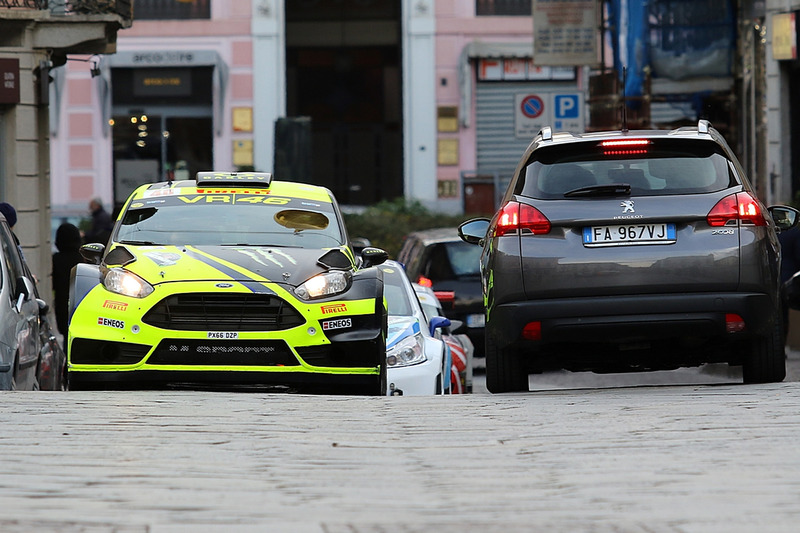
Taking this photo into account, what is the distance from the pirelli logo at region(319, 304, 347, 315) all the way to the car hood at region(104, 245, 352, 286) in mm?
231

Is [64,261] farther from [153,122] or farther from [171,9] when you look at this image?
[171,9]

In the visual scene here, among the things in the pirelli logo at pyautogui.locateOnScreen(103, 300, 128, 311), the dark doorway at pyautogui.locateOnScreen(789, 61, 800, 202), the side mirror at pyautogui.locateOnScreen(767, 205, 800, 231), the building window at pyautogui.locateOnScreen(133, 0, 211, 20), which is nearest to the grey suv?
the side mirror at pyautogui.locateOnScreen(767, 205, 800, 231)

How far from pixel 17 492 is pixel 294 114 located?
113 ft

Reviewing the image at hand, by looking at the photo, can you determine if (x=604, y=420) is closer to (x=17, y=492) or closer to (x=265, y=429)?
(x=265, y=429)

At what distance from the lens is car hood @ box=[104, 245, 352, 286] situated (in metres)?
Answer: 10.2

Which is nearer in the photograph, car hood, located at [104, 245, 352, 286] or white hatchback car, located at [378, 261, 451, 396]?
car hood, located at [104, 245, 352, 286]

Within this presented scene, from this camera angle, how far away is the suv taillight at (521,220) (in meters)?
9.52

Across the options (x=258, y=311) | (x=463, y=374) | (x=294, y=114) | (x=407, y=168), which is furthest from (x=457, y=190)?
(x=258, y=311)

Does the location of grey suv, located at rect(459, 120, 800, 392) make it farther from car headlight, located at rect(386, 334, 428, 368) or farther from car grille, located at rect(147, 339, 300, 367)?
car headlight, located at rect(386, 334, 428, 368)

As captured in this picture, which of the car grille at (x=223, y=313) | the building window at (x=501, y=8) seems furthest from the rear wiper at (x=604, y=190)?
the building window at (x=501, y=8)

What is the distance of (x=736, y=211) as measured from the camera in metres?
9.52

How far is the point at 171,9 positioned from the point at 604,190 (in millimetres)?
30302

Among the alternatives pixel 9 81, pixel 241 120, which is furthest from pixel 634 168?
pixel 241 120

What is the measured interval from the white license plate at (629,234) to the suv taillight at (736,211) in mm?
262
